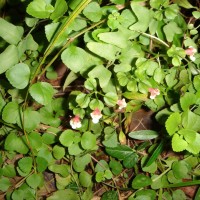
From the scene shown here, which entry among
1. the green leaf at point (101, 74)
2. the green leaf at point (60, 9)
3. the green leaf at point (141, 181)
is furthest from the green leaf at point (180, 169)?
the green leaf at point (60, 9)

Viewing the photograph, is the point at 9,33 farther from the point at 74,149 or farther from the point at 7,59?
the point at 74,149

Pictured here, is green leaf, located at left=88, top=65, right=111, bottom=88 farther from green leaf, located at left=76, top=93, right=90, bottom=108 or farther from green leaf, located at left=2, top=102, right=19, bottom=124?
green leaf, located at left=2, top=102, right=19, bottom=124

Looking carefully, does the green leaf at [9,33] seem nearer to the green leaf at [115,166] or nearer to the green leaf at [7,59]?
the green leaf at [7,59]

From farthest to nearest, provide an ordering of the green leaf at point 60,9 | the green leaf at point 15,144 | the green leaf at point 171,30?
the green leaf at point 15,144, the green leaf at point 171,30, the green leaf at point 60,9

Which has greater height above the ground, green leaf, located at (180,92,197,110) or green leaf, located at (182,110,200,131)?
green leaf, located at (180,92,197,110)

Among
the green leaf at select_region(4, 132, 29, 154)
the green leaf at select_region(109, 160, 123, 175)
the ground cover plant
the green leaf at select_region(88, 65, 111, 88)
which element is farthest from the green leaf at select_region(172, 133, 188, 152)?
the green leaf at select_region(4, 132, 29, 154)

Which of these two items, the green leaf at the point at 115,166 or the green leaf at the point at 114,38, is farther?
the green leaf at the point at 115,166

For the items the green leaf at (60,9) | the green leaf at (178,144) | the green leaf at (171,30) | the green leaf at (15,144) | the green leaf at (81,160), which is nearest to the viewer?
the green leaf at (60,9)

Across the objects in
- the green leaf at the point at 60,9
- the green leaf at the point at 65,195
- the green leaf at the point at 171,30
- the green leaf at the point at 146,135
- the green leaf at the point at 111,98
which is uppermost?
the green leaf at the point at 60,9
